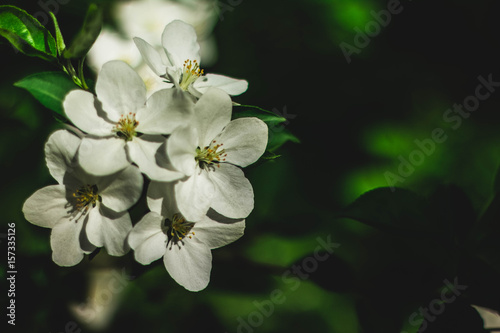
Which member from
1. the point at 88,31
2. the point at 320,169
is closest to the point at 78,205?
the point at 88,31

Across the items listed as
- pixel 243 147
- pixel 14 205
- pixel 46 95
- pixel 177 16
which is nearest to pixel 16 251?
pixel 14 205

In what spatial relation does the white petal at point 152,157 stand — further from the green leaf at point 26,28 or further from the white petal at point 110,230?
the green leaf at point 26,28

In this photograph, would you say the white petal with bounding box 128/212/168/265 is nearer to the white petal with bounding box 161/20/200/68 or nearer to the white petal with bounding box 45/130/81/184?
the white petal with bounding box 45/130/81/184

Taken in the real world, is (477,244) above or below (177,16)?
above

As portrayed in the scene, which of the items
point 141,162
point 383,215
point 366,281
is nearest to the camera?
point 141,162

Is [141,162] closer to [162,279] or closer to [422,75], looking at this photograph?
[162,279]

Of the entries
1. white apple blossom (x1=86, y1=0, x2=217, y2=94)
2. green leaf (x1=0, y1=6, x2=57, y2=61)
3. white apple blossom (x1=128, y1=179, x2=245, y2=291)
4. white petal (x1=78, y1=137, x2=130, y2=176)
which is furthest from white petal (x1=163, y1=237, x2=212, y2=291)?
white apple blossom (x1=86, y1=0, x2=217, y2=94)
